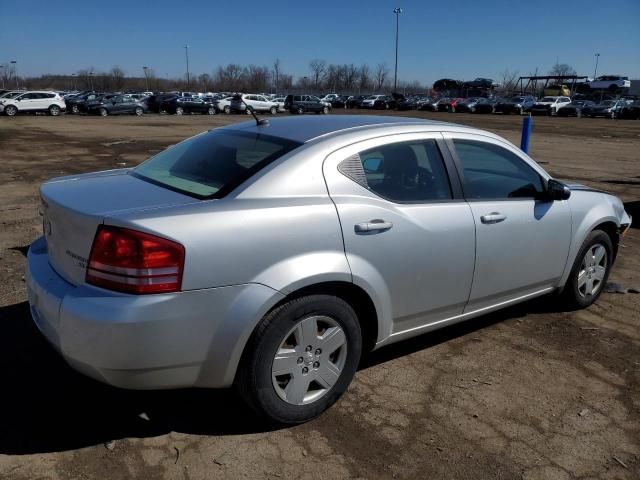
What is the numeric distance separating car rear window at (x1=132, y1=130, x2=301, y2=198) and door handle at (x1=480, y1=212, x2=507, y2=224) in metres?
1.32

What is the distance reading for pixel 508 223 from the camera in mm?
3705

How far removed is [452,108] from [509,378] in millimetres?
58460

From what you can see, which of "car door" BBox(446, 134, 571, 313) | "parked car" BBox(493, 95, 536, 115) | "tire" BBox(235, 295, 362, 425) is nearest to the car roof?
"car door" BBox(446, 134, 571, 313)

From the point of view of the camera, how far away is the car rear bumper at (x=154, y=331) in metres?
2.41

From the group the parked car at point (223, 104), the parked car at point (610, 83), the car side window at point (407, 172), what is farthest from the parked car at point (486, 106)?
the car side window at point (407, 172)

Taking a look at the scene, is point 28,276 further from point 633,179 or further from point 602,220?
point 633,179

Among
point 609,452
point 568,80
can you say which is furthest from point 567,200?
point 568,80

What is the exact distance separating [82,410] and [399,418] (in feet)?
5.81

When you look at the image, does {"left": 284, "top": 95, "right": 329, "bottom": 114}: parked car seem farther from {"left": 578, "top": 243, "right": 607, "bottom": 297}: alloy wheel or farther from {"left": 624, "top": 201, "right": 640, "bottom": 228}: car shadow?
{"left": 578, "top": 243, "right": 607, "bottom": 297}: alloy wheel

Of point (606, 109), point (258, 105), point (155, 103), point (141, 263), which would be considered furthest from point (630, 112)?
point (141, 263)

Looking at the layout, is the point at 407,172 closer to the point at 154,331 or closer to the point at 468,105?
the point at 154,331

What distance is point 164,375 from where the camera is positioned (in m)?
2.56

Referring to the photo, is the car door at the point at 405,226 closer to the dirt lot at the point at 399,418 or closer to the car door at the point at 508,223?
the car door at the point at 508,223

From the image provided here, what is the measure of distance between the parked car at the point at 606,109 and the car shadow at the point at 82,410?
52.3 m
